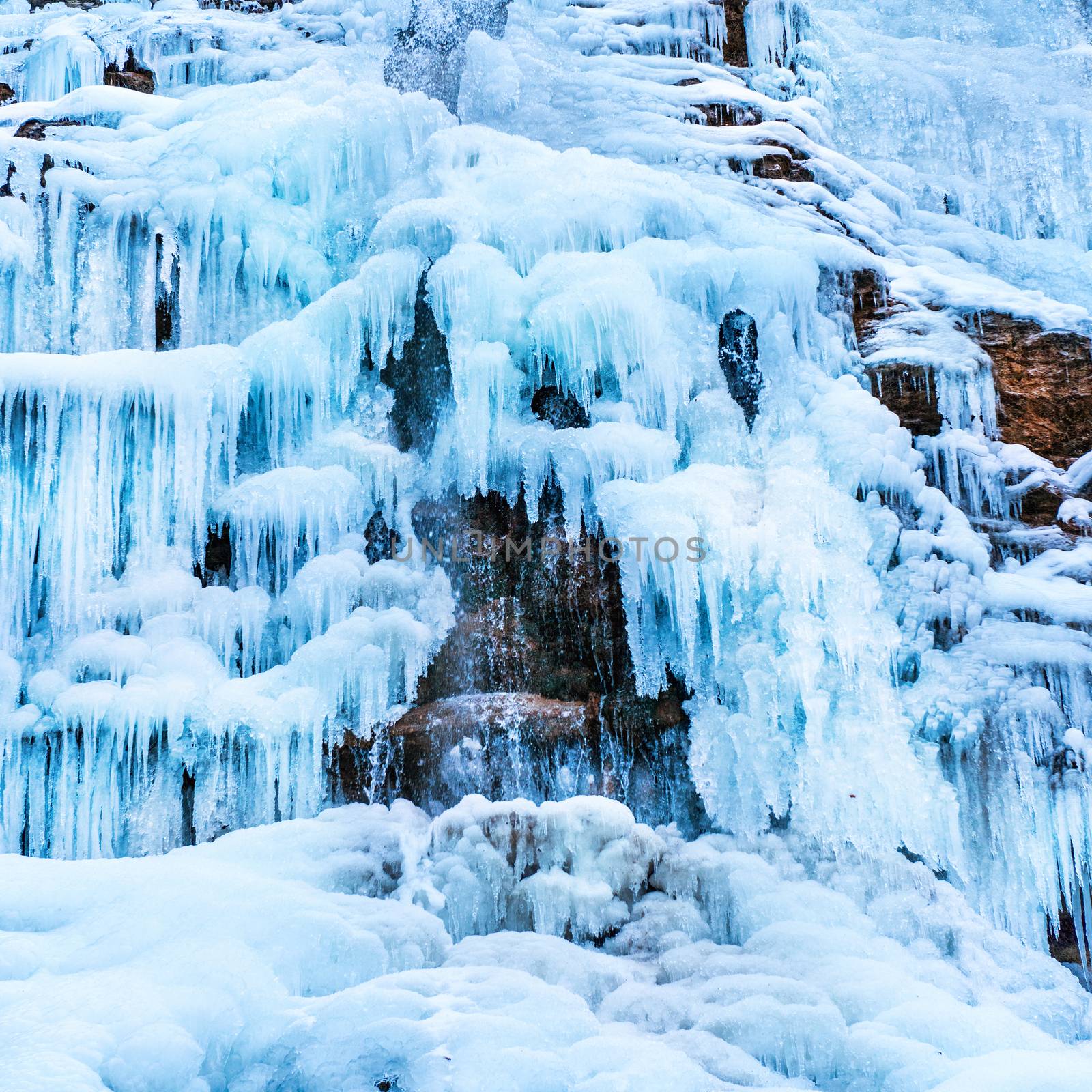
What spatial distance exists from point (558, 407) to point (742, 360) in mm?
1225

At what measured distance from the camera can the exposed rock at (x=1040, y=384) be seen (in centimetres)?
599

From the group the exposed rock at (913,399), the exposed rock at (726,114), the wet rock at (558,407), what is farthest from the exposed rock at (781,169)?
the wet rock at (558,407)

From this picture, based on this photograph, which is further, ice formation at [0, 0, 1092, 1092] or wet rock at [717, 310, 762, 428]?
wet rock at [717, 310, 762, 428]

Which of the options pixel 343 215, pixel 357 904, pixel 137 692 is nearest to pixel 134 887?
pixel 357 904

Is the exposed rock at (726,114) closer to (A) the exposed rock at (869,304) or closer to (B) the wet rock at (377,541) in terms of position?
(A) the exposed rock at (869,304)

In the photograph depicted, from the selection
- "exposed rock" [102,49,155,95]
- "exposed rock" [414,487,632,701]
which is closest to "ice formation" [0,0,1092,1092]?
"exposed rock" [414,487,632,701]

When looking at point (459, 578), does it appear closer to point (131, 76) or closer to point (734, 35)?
point (131, 76)

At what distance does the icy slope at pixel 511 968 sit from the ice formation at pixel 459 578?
2 cm

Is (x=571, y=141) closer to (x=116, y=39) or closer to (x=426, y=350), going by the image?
(x=426, y=350)

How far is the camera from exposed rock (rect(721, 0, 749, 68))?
8.12 m

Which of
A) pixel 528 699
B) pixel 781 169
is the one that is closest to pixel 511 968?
pixel 528 699

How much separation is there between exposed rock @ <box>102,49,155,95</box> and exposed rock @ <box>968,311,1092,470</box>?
6.49 m

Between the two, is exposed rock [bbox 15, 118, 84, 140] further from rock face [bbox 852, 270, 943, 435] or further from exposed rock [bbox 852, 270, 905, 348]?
rock face [bbox 852, 270, 943, 435]

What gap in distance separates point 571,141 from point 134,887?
19.3 ft
